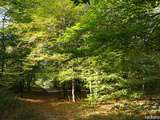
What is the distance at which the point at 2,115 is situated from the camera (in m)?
16.5

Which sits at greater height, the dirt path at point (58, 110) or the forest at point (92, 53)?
the forest at point (92, 53)

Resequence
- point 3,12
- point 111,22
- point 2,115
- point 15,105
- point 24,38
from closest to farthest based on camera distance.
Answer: point 111,22 < point 2,115 < point 15,105 < point 3,12 < point 24,38

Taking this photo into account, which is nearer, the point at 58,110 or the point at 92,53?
the point at 92,53

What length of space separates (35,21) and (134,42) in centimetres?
1766

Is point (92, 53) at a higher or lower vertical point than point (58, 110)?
higher

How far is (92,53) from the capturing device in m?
13.6

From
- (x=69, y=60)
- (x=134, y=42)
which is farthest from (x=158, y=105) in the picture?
(x=134, y=42)

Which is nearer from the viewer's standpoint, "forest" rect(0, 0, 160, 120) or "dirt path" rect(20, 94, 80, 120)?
"forest" rect(0, 0, 160, 120)

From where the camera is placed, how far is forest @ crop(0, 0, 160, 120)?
8.52 metres

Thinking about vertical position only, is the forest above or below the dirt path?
above

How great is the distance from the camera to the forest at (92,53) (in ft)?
27.9

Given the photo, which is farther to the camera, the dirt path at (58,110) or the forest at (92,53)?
the dirt path at (58,110)

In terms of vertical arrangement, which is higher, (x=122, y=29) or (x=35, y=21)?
(x=35, y=21)

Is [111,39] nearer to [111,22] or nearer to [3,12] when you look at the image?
[111,22]
